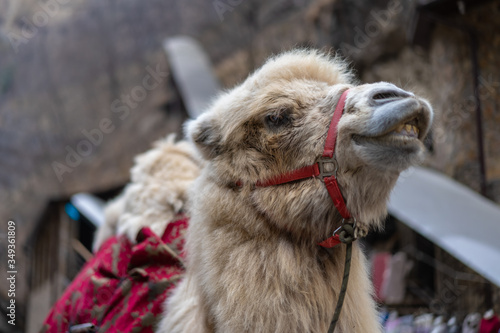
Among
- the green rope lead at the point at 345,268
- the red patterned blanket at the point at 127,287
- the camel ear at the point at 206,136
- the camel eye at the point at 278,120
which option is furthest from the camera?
the red patterned blanket at the point at 127,287

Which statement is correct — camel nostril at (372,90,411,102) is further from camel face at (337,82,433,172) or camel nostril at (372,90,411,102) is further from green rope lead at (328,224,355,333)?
green rope lead at (328,224,355,333)

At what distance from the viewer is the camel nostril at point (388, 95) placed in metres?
1.57

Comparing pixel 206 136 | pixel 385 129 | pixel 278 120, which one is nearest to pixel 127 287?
pixel 206 136

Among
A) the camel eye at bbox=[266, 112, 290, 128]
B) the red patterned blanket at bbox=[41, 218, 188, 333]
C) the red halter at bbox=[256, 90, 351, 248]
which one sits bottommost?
the red patterned blanket at bbox=[41, 218, 188, 333]

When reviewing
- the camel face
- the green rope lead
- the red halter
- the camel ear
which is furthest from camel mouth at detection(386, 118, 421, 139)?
the camel ear

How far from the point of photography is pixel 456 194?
172 inches

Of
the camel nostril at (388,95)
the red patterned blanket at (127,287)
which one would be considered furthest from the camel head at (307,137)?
the red patterned blanket at (127,287)

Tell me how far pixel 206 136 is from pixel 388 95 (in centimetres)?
79

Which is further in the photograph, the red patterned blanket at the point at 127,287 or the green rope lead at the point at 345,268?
the red patterned blanket at the point at 127,287

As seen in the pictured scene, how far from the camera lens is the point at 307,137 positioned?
1.78 m

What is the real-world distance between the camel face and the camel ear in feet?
1.89

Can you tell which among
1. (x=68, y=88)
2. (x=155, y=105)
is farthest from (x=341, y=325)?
(x=68, y=88)

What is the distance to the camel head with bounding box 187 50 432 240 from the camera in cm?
156

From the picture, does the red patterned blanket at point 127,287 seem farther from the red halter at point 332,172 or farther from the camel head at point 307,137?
the red halter at point 332,172
